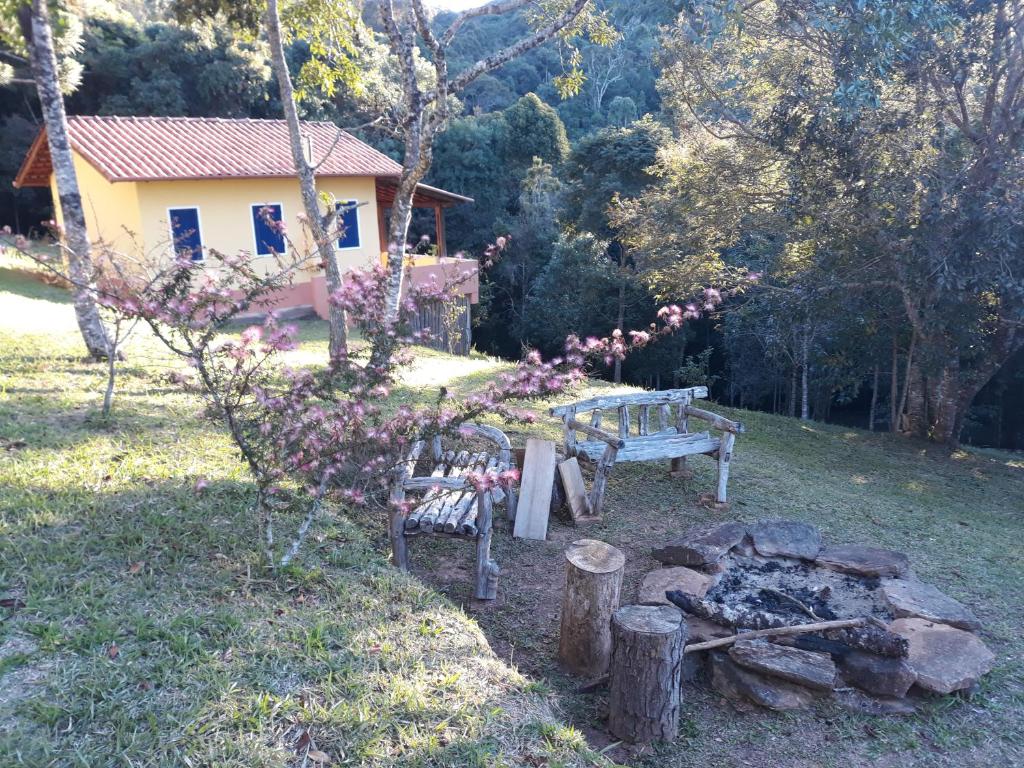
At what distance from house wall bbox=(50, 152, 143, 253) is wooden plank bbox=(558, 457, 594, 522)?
38.6ft

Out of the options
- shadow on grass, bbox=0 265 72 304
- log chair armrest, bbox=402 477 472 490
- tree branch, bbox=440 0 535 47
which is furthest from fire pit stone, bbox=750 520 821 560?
shadow on grass, bbox=0 265 72 304

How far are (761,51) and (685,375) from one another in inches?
494

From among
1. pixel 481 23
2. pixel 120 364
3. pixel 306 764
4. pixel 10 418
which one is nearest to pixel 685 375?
pixel 120 364

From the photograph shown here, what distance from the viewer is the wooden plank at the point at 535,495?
598cm

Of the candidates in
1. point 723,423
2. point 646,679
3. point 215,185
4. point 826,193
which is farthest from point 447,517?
point 215,185

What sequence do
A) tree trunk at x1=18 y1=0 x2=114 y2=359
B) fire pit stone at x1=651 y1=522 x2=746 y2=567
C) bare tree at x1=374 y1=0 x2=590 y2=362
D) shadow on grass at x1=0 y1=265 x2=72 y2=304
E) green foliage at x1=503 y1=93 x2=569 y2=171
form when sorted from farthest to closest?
green foliage at x1=503 y1=93 x2=569 y2=171, shadow on grass at x1=0 y1=265 x2=72 y2=304, bare tree at x1=374 y1=0 x2=590 y2=362, tree trunk at x1=18 y1=0 x2=114 y2=359, fire pit stone at x1=651 y1=522 x2=746 y2=567

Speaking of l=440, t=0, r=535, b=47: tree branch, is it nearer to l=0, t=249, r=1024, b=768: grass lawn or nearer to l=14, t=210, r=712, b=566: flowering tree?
l=14, t=210, r=712, b=566: flowering tree

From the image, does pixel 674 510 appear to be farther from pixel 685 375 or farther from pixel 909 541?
pixel 685 375

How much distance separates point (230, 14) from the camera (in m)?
9.62

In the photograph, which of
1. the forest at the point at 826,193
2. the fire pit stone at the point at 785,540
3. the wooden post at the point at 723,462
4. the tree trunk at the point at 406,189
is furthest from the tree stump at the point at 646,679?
the tree trunk at the point at 406,189

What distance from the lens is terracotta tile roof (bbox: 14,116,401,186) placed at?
575 inches

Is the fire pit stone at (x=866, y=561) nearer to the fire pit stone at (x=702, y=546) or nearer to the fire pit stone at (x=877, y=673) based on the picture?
the fire pit stone at (x=702, y=546)

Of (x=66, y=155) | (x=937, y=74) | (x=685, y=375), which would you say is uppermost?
(x=937, y=74)

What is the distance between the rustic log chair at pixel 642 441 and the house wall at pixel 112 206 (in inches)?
448
